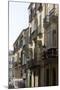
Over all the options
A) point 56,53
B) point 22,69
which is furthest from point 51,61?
point 22,69

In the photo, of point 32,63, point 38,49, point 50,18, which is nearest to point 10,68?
point 32,63

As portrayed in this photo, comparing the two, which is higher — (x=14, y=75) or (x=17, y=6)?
(x=17, y=6)

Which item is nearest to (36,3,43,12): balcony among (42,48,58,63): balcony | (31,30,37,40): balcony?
(31,30,37,40): balcony

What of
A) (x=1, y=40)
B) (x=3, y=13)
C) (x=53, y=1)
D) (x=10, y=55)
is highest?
(x=53, y=1)

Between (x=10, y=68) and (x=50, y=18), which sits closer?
(x=10, y=68)

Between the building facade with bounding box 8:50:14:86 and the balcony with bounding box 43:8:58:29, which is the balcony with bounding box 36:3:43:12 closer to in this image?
the balcony with bounding box 43:8:58:29

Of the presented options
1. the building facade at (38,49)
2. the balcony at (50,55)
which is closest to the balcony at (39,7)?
the building facade at (38,49)

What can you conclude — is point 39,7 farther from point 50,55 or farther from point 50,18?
point 50,55

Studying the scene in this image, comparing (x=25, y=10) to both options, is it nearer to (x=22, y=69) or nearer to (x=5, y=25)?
(x=5, y=25)
